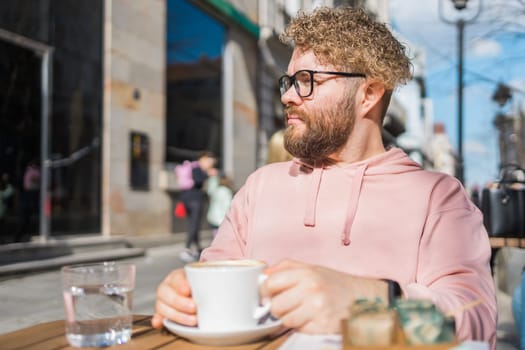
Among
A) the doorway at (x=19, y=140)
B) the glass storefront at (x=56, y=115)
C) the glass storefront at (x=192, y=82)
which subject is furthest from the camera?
the glass storefront at (x=192, y=82)

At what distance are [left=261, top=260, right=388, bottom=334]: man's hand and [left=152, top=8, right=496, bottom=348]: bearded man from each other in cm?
24

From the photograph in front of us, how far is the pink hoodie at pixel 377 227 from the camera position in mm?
1469

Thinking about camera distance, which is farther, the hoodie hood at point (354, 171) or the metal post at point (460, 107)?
the metal post at point (460, 107)

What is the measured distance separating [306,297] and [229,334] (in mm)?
156

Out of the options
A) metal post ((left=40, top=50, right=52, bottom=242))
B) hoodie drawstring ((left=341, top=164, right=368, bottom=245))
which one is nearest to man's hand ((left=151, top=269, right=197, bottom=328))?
hoodie drawstring ((left=341, top=164, right=368, bottom=245))

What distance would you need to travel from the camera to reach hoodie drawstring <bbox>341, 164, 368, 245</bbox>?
159cm

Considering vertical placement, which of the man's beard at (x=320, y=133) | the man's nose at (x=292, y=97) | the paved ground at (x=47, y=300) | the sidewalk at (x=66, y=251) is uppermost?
the man's nose at (x=292, y=97)

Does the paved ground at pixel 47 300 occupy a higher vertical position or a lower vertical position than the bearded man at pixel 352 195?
lower

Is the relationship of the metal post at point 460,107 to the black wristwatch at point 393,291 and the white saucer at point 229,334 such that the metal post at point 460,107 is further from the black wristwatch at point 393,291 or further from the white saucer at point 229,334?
the white saucer at point 229,334

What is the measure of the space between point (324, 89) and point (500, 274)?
570cm

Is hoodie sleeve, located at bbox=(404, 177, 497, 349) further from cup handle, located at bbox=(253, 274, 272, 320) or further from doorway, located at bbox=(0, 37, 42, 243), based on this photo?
doorway, located at bbox=(0, 37, 42, 243)

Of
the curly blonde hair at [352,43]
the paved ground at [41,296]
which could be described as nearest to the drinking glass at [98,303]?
the curly blonde hair at [352,43]

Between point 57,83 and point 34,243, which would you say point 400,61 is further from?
point 57,83

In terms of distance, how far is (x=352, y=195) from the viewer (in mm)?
1624
